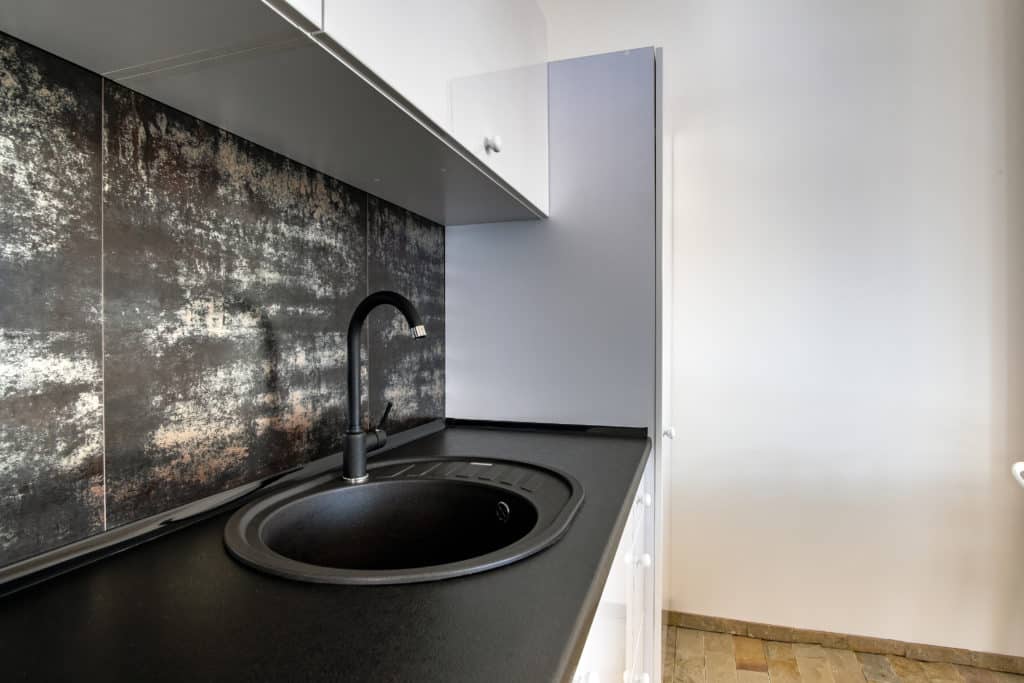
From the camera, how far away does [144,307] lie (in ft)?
2.81

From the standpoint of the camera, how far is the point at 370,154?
112 cm

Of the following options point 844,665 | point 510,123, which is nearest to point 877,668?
point 844,665

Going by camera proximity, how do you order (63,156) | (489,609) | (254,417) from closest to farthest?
(489,609) → (63,156) → (254,417)

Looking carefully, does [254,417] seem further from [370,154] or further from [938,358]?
[938,358]

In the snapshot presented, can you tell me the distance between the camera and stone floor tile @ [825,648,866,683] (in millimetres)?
2092

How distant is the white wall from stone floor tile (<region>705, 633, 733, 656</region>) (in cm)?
10

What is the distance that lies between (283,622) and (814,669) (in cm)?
228

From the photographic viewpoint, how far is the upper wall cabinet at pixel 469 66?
2.49 ft

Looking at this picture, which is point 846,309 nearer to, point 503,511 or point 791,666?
point 791,666

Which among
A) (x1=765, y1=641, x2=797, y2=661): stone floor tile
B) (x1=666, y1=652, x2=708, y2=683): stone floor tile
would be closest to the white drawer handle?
(x1=666, y1=652, x2=708, y2=683): stone floor tile

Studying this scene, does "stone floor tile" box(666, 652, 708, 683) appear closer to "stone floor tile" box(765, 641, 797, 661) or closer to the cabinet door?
"stone floor tile" box(765, 641, 797, 661)

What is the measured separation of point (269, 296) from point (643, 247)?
102 cm

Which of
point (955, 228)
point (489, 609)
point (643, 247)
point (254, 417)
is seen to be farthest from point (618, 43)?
point (489, 609)

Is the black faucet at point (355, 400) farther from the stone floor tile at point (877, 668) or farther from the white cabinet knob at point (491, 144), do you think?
the stone floor tile at point (877, 668)
